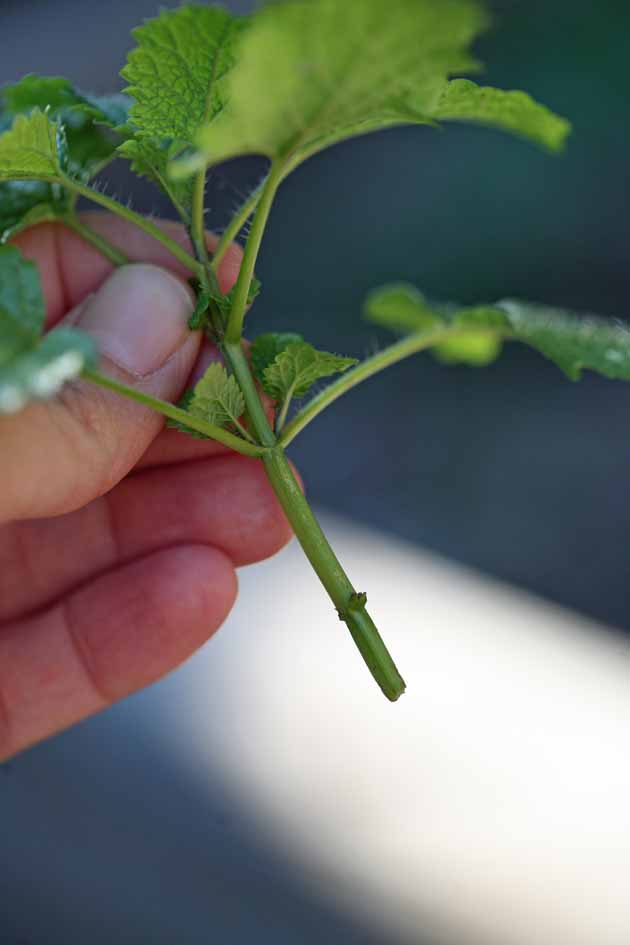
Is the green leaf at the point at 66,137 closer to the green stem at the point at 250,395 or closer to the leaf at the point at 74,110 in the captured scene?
the leaf at the point at 74,110

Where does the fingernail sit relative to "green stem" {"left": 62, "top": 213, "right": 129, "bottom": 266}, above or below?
below

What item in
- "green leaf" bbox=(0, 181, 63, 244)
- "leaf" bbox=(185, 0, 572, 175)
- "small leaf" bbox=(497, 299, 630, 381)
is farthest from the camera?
"green leaf" bbox=(0, 181, 63, 244)

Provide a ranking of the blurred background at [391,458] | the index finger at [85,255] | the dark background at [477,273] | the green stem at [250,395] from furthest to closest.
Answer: the dark background at [477,273], the blurred background at [391,458], the index finger at [85,255], the green stem at [250,395]

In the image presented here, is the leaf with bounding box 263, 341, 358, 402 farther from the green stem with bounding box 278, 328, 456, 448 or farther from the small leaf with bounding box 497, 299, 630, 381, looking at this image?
the small leaf with bounding box 497, 299, 630, 381

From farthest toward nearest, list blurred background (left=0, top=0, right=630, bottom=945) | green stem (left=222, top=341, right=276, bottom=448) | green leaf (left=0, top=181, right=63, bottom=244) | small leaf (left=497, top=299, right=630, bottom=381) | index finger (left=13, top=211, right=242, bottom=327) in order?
1. blurred background (left=0, top=0, right=630, bottom=945)
2. index finger (left=13, top=211, right=242, bottom=327)
3. green leaf (left=0, top=181, right=63, bottom=244)
4. green stem (left=222, top=341, right=276, bottom=448)
5. small leaf (left=497, top=299, right=630, bottom=381)

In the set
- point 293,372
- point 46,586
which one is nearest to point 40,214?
point 293,372

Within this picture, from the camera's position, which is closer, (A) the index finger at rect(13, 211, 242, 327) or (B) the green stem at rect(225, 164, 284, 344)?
(B) the green stem at rect(225, 164, 284, 344)

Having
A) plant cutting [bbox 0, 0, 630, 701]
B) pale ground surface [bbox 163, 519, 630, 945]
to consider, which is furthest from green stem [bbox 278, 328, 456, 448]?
pale ground surface [bbox 163, 519, 630, 945]

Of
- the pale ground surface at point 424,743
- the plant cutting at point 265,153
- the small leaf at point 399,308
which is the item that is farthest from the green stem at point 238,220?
the pale ground surface at point 424,743
